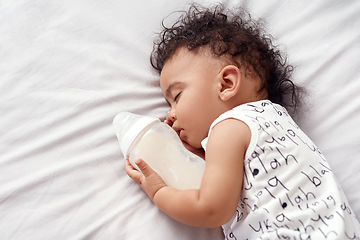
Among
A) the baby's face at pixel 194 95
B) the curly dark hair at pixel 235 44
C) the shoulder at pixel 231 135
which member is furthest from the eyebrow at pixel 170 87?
the shoulder at pixel 231 135

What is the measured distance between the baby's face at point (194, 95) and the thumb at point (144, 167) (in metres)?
0.17

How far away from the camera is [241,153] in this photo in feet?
2.85

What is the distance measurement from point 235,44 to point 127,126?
0.39 meters

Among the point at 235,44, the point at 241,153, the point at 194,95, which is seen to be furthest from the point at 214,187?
the point at 235,44

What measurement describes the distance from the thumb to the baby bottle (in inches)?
0.8

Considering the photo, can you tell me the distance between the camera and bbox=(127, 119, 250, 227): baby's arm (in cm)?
83

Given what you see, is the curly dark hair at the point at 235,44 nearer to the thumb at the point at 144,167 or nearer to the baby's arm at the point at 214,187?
the baby's arm at the point at 214,187

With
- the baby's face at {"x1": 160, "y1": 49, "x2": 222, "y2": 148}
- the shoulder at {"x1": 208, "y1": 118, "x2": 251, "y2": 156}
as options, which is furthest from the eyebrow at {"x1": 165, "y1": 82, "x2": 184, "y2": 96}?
the shoulder at {"x1": 208, "y1": 118, "x2": 251, "y2": 156}

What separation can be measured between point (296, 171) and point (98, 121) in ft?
1.86

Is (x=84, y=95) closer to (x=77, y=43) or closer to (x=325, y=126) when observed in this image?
(x=77, y=43)

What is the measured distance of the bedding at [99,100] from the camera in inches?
35.8

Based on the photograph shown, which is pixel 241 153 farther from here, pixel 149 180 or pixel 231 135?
pixel 149 180

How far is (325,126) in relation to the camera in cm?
108

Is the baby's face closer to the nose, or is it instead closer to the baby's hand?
the nose
